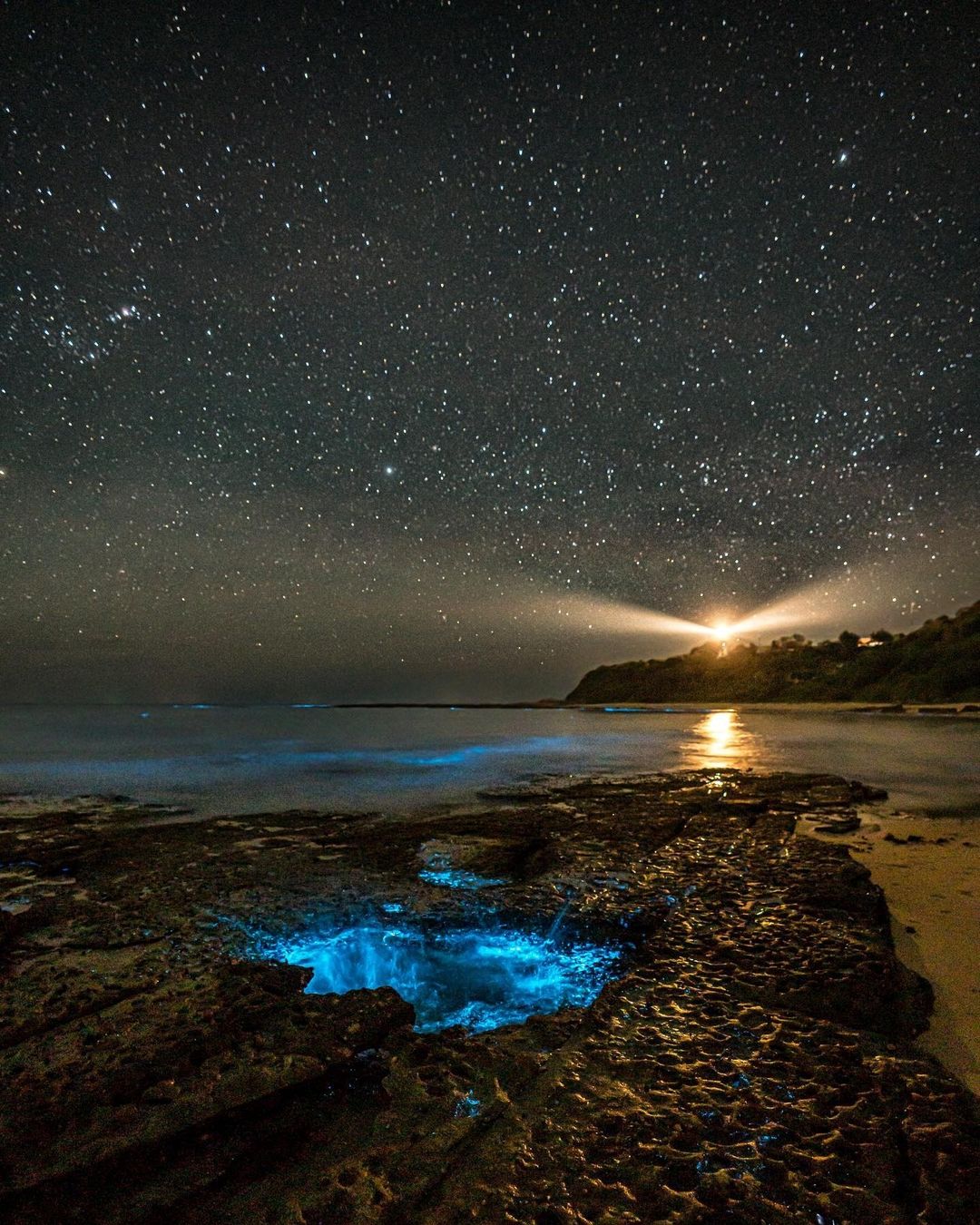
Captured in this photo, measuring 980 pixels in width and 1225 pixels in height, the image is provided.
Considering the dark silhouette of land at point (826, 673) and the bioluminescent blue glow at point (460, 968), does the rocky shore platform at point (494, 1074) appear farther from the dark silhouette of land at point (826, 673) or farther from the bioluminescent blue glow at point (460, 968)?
the dark silhouette of land at point (826, 673)

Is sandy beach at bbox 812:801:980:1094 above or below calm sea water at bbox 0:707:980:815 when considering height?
above

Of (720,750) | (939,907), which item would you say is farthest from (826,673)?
(939,907)

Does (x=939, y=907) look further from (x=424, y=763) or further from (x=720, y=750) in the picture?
(x=720, y=750)

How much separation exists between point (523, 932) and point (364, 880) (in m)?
1.72

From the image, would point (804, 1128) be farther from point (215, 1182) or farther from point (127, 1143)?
point (127, 1143)

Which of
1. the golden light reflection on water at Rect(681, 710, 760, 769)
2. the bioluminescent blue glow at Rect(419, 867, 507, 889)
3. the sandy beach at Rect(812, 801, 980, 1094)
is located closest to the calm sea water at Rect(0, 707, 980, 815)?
the golden light reflection on water at Rect(681, 710, 760, 769)

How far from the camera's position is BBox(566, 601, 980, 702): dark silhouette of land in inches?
2130

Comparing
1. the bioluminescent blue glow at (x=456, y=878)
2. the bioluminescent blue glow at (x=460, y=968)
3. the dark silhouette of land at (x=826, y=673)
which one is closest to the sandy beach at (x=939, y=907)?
the bioluminescent blue glow at (x=460, y=968)

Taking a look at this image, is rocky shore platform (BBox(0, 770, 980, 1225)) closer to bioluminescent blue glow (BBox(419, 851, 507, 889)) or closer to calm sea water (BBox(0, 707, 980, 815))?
bioluminescent blue glow (BBox(419, 851, 507, 889))

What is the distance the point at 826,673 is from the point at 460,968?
80237 mm

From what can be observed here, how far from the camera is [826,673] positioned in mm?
72438

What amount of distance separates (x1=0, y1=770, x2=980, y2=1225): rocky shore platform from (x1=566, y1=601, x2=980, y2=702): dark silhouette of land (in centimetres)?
5810

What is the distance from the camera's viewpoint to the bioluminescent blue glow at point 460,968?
9.20 feet

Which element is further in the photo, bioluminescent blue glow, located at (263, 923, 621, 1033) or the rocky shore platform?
bioluminescent blue glow, located at (263, 923, 621, 1033)
